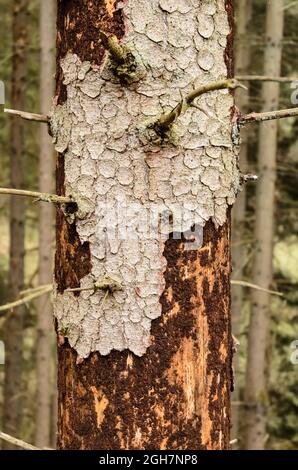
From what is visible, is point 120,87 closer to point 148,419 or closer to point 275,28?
point 148,419

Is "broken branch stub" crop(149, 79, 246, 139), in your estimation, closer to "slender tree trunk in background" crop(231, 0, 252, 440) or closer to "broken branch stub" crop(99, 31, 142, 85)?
"broken branch stub" crop(99, 31, 142, 85)

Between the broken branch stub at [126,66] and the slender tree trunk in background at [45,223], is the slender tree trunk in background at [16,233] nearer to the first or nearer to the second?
the slender tree trunk in background at [45,223]

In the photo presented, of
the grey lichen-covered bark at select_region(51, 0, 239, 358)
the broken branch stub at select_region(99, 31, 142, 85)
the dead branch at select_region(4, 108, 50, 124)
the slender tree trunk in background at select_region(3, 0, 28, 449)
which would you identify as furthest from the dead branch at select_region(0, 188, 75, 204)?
the slender tree trunk in background at select_region(3, 0, 28, 449)

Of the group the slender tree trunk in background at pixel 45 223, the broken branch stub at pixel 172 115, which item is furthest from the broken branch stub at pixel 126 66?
the slender tree trunk in background at pixel 45 223

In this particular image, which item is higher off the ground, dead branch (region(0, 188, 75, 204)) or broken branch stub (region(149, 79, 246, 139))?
broken branch stub (region(149, 79, 246, 139))

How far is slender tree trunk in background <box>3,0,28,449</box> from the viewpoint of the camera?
8.27 m

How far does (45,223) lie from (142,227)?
5.17m

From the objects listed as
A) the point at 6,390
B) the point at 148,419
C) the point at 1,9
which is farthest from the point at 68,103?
the point at 1,9

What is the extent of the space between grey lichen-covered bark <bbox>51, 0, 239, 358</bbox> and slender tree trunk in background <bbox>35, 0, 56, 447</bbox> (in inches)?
178

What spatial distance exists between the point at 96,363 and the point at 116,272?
0.88 feet

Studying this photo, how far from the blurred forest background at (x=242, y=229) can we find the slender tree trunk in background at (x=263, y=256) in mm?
11

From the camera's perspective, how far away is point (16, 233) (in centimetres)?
870

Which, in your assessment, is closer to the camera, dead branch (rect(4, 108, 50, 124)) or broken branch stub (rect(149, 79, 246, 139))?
broken branch stub (rect(149, 79, 246, 139))

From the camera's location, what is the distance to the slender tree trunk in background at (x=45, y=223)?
673 cm
